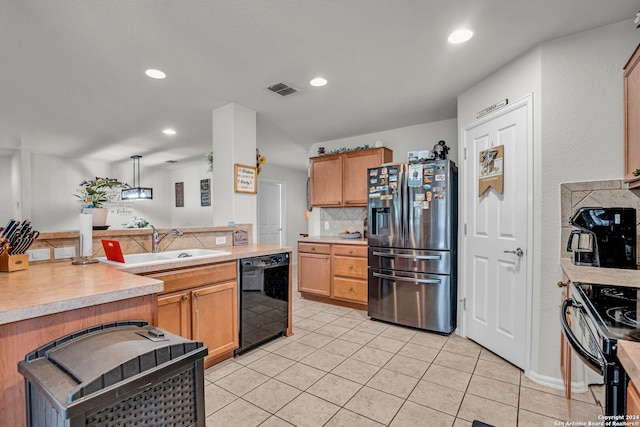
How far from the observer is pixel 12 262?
1598mm

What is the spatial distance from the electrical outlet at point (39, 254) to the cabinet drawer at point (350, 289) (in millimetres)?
2840

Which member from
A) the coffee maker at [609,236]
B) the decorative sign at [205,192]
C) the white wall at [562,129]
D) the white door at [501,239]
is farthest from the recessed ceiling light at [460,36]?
the decorative sign at [205,192]

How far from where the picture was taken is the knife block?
158cm

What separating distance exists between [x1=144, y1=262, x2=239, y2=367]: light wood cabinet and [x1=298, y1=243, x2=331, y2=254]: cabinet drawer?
1703 mm

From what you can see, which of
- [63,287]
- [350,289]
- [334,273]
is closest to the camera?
[63,287]

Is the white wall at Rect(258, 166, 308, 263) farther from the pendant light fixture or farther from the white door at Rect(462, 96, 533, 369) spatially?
the white door at Rect(462, 96, 533, 369)

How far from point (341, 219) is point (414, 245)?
1.66 metres

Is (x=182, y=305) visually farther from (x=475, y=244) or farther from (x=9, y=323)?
(x=475, y=244)

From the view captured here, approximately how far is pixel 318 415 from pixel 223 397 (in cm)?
65

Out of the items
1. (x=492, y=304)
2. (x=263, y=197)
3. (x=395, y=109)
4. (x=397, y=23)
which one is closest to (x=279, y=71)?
(x=397, y=23)

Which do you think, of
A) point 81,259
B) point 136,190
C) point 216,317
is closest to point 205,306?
point 216,317

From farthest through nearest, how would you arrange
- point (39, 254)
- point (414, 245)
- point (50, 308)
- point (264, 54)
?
point (414, 245) → point (264, 54) → point (39, 254) → point (50, 308)

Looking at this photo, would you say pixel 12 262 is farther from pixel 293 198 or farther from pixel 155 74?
pixel 293 198

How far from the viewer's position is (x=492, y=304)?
257 centimetres
